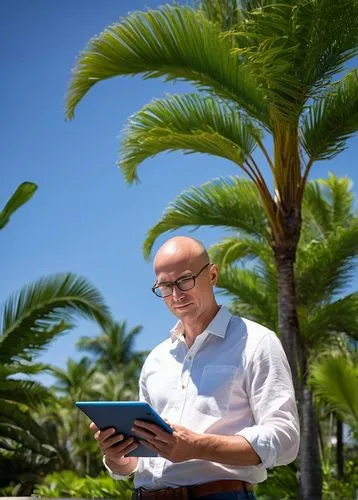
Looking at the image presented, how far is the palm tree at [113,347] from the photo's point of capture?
49750mm

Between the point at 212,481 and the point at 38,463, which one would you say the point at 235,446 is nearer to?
the point at 212,481

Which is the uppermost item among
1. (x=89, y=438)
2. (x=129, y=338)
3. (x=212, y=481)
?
(x=129, y=338)

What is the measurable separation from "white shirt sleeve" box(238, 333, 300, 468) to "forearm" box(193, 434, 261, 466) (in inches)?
1.1

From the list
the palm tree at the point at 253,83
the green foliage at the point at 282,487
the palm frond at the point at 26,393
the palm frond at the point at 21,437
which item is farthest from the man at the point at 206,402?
the palm frond at the point at 21,437

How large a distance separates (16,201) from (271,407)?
11.1 metres

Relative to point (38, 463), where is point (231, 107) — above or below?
above

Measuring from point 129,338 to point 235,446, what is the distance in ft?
160

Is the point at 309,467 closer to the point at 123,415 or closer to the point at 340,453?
the point at 123,415

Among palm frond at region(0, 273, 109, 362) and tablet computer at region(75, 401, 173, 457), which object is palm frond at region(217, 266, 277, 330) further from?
tablet computer at region(75, 401, 173, 457)

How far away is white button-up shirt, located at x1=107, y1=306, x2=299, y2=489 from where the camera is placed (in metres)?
2.36

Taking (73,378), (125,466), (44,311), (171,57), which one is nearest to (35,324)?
(44,311)

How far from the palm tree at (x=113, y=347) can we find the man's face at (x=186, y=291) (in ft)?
155

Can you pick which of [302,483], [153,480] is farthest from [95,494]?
[153,480]

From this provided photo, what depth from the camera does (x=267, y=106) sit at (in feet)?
30.6
